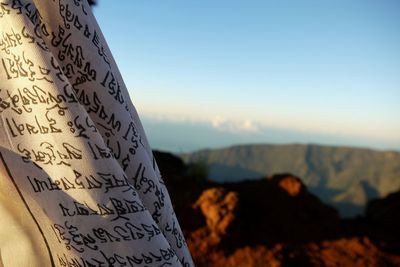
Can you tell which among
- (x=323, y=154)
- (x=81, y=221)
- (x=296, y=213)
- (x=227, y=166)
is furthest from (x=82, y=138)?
(x=323, y=154)

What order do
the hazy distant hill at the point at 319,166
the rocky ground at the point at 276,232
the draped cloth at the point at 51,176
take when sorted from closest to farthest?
the draped cloth at the point at 51,176, the rocky ground at the point at 276,232, the hazy distant hill at the point at 319,166

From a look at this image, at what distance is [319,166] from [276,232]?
60.1m

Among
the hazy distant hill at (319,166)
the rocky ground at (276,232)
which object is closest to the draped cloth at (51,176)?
the rocky ground at (276,232)

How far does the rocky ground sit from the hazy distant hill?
4093cm

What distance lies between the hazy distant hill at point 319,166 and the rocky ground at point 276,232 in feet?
134

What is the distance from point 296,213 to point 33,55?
6.39 metres

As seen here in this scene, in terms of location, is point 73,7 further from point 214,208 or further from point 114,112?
point 214,208

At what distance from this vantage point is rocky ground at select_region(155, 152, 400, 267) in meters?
5.53

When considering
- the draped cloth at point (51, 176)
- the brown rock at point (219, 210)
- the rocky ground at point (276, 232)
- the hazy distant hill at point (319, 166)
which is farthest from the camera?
the hazy distant hill at point (319, 166)

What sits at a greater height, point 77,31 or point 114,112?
point 77,31

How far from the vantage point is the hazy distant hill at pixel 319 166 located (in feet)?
168

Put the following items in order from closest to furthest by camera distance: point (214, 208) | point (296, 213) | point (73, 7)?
point (73, 7)
point (214, 208)
point (296, 213)

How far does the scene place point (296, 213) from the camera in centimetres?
676

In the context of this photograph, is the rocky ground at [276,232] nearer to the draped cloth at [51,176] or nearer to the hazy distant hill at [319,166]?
the draped cloth at [51,176]
